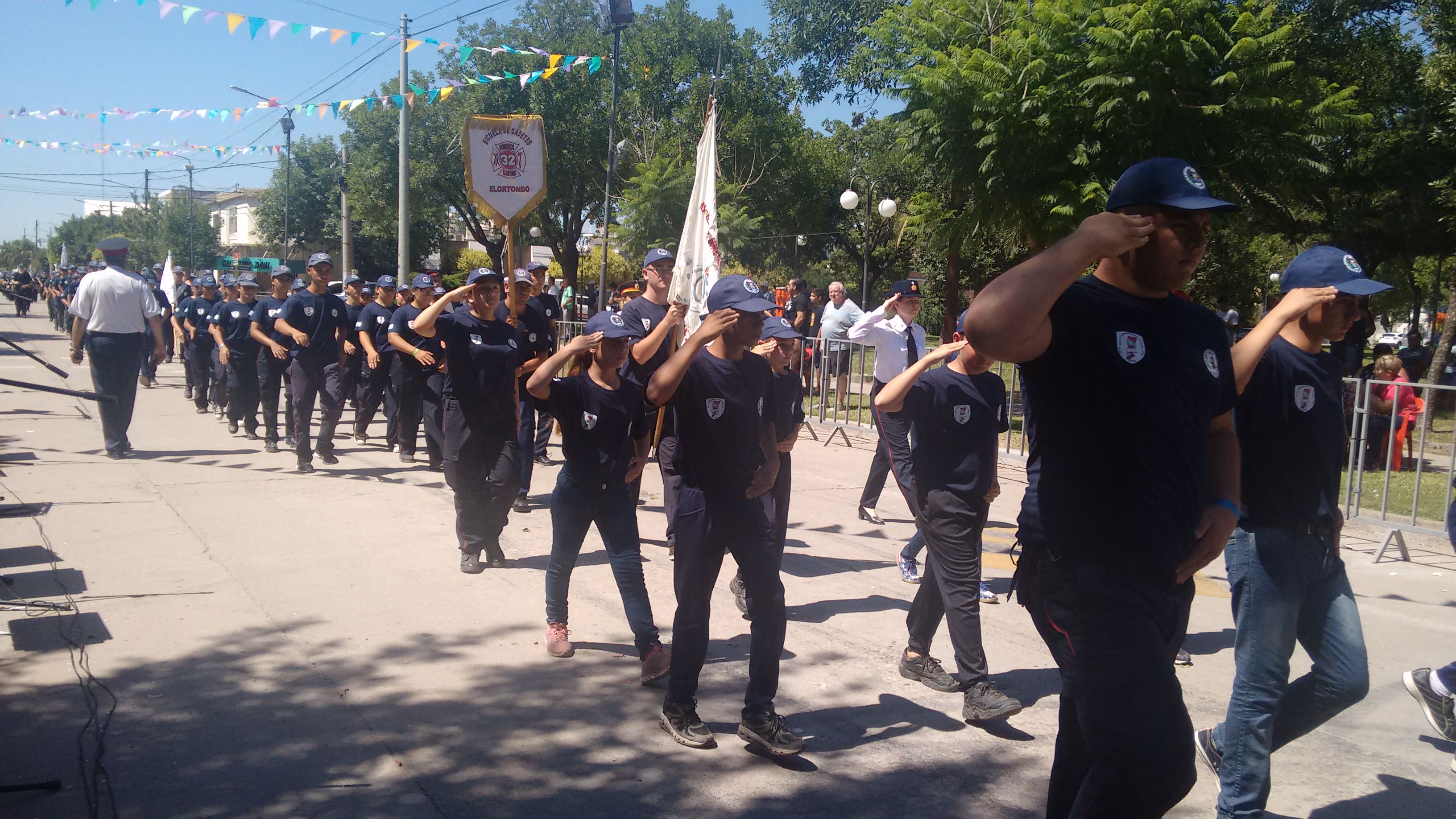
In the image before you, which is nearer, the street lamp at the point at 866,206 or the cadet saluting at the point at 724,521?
the cadet saluting at the point at 724,521

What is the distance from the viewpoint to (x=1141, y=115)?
1272 cm

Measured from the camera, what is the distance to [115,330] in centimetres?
1042

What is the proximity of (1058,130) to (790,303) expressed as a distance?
5.51 meters

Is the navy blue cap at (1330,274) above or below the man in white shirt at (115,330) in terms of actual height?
above

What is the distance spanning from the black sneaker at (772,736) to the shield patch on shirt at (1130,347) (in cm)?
236

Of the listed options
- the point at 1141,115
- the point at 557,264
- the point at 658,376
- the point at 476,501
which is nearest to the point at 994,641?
the point at 658,376

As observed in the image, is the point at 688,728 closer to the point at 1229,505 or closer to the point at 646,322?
the point at 1229,505

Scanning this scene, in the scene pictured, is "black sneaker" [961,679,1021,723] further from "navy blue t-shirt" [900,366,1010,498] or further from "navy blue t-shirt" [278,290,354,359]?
"navy blue t-shirt" [278,290,354,359]

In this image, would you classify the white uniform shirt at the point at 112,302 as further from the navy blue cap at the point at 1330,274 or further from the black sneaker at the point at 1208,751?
the navy blue cap at the point at 1330,274

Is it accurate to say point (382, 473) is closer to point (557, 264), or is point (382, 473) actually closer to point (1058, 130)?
point (1058, 130)

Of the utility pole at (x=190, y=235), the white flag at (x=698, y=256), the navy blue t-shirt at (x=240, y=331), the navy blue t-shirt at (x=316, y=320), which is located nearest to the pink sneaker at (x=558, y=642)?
the white flag at (x=698, y=256)

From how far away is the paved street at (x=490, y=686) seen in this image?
392cm

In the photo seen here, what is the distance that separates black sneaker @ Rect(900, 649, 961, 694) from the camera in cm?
513

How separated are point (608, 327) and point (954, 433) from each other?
1758 millimetres
